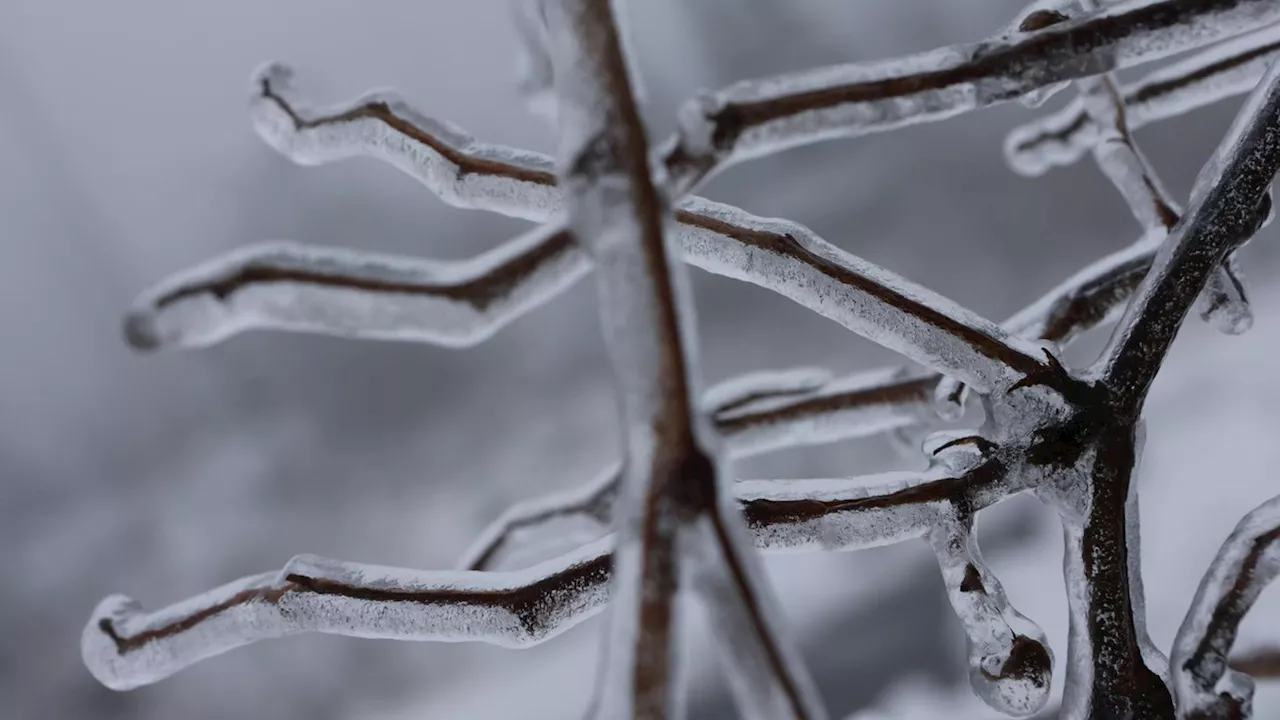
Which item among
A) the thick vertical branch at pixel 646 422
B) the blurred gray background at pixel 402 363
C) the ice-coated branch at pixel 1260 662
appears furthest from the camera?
the blurred gray background at pixel 402 363

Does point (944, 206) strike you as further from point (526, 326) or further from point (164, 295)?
point (164, 295)

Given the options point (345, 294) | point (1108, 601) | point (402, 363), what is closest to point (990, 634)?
point (1108, 601)

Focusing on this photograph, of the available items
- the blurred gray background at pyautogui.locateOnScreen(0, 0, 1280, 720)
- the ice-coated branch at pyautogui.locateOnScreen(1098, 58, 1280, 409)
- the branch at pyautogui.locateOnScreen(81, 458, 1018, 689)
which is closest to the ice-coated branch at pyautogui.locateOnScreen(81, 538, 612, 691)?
the branch at pyautogui.locateOnScreen(81, 458, 1018, 689)

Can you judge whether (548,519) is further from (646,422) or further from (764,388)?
(646,422)

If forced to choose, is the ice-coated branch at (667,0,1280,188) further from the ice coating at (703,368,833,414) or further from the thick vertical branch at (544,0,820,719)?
the ice coating at (703,368,833,414)

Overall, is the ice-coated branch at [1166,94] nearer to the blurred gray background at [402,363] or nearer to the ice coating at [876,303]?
the ice coating at [876,303]

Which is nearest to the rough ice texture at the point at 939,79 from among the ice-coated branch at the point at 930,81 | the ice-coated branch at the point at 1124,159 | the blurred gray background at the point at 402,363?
the ice-coated branch at the point at 930,81

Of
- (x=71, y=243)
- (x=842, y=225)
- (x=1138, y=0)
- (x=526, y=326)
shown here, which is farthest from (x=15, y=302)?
(x=1138, y=0)
